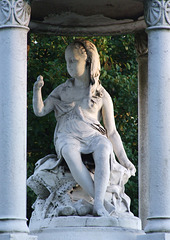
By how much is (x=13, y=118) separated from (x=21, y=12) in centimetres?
158

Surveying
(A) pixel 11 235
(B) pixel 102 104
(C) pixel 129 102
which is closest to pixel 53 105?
(B) pixel 102 104

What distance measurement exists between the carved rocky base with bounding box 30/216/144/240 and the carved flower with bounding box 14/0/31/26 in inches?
119

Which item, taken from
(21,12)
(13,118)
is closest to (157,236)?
(13,118)

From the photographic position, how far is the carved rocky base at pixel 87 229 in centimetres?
1532

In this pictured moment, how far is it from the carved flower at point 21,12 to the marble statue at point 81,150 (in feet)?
4.15

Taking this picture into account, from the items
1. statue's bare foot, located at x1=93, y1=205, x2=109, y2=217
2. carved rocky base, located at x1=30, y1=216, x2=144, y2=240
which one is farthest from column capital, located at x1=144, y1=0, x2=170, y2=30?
carved rocky base, located at x1=30, y1=216, x2=144, y2=240

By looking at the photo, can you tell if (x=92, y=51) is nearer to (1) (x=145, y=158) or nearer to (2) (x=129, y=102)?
(1) (x=145, y=158)

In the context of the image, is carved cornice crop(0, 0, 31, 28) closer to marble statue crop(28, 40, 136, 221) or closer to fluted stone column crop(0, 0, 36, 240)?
fluted stone column crop(0, 0, 36, 240)

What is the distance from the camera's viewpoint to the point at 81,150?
16.1 m

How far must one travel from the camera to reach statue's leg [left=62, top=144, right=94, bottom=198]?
624 inches

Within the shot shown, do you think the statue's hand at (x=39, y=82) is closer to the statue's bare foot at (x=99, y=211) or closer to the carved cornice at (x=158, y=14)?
the carved cornice at (x=158, y=14)

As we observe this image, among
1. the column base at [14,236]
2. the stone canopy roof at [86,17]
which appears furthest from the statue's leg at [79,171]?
the stone canopy roof at [86,17]

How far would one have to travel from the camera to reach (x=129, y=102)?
2312 cm

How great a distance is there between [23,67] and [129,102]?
8.36m
